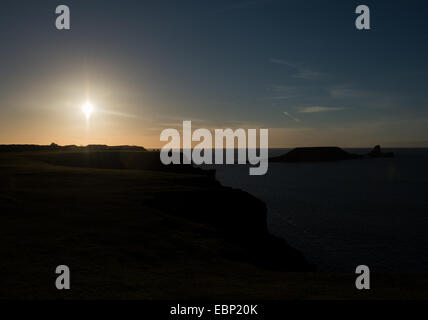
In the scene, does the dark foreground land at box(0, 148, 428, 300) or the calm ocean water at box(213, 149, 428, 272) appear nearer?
the dark foreground land at box(0, 148, 428, 300)

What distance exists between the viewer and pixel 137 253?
43.4ft

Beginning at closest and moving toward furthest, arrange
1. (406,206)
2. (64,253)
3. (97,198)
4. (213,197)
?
(64,253) < (97,198) < (213,197) < (406,206)

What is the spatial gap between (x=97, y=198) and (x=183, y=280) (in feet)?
46.5

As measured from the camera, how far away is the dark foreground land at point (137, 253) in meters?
9.50

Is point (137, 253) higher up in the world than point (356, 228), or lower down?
higher up

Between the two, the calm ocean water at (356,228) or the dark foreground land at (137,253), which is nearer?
the dark foreground land at (137,253)

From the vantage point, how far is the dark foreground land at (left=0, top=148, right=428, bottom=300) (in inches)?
374

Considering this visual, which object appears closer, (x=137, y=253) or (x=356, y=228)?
(x=137, y=253)
